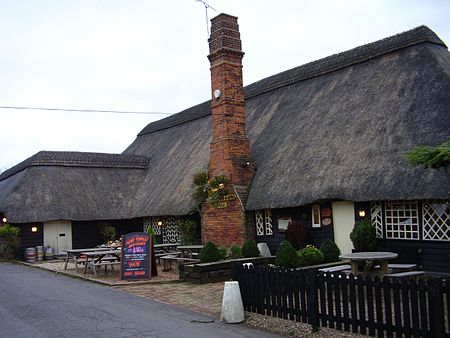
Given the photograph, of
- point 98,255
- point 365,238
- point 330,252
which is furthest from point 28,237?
point 365,238

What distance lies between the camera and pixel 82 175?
93.7 feet

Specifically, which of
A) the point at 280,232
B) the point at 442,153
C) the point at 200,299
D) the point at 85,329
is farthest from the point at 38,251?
the point at 442,153

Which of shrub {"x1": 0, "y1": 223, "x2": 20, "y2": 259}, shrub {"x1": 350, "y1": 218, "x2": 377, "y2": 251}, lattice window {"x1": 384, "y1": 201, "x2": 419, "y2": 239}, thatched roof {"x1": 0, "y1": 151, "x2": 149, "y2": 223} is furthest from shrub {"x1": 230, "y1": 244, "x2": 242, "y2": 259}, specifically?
shrub {"x1": 0, "y1": 223, "x2": 20, "y2": 259}

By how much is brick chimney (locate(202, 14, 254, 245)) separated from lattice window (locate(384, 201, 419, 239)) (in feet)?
18.9

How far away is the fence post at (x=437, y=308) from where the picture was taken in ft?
23.2

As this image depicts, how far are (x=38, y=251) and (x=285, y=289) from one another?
18.4 metres

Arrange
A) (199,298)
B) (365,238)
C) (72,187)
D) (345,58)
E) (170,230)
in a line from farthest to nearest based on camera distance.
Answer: (72,187)
(170,230)
(345,58)
(365,238)
(199,298)

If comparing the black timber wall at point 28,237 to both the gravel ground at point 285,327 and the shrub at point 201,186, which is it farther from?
the gravel ground at point 285,327

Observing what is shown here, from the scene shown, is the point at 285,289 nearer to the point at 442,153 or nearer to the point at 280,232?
the point at 442,153

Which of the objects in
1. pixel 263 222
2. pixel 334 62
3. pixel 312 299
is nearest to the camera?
pixel 312 299

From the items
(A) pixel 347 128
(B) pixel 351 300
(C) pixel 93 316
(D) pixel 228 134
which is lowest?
(C) pixel 93 316

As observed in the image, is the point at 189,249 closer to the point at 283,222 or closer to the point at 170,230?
the point at 283,222

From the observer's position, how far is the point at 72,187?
2719 cm

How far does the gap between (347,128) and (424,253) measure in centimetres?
534
